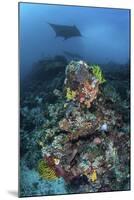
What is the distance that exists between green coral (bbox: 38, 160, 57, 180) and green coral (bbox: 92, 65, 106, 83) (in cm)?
59

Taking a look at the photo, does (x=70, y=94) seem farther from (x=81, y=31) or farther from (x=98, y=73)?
(x=81, y=31)

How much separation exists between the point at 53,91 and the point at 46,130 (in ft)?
0.74

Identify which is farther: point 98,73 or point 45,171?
point 98,73

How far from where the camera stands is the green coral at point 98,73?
2508 millimetres

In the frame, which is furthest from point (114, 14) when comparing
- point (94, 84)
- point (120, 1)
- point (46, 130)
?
point (46, 130)

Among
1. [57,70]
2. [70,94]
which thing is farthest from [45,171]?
[57,70]

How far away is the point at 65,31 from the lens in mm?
2451

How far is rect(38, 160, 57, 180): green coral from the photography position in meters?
2.41

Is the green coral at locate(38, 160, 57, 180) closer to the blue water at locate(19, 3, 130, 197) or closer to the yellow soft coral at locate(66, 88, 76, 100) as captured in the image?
the blue water at locate(19, 3, 130, 197)

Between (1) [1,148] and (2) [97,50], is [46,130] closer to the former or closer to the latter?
(1) [1,148]

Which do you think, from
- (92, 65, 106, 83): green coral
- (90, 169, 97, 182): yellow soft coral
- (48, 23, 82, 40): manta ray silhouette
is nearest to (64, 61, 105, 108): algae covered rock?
(92, 65, 106, 83): green coral

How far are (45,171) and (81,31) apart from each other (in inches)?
32.8

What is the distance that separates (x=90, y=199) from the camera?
8.13 ft

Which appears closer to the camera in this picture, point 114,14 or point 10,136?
point 10,136
